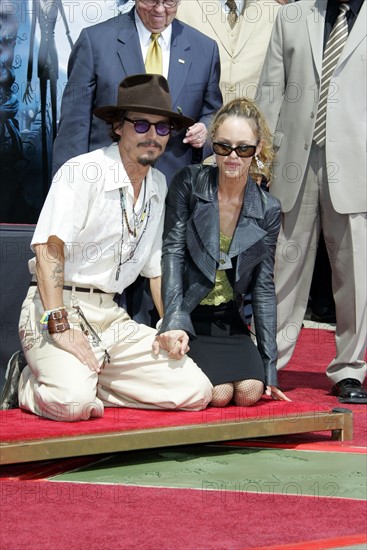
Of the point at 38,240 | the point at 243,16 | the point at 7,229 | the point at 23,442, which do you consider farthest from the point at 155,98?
the point at 243,16

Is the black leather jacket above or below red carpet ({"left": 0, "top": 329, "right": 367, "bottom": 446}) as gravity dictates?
above

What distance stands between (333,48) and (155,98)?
4.34 ft

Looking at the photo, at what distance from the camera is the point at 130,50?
5254mm

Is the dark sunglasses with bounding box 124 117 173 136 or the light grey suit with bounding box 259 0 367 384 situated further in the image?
the light grey suit with bounding box 259 0 367 384

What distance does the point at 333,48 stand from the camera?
5.55 meters

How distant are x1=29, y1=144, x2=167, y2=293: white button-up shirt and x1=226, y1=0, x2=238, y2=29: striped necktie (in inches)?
73.6

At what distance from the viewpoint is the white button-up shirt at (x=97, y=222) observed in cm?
443

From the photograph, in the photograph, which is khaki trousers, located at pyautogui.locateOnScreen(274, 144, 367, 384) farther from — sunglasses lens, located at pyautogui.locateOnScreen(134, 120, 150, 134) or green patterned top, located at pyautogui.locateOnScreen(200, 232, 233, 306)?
sunglasses lens, located at pyautogui.locateOnScreen(134, 120, 150, 134)

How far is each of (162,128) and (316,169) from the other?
48.6 inches

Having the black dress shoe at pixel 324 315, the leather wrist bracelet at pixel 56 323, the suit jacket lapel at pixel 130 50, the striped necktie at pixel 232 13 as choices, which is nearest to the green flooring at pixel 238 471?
the leather wrist bracelet at pixel 56 323

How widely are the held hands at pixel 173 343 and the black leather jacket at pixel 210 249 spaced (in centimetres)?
14

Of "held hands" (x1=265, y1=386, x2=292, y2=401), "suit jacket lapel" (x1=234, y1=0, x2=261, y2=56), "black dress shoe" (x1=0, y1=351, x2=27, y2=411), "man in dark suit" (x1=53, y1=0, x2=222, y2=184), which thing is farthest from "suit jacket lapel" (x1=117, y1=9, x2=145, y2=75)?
"held hands" (x1=265, y1=386, x2=292, y2=401)

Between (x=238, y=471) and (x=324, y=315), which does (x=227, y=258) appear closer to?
(x=238, y=471)

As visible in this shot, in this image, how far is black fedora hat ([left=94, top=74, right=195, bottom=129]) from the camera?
4.56 m
